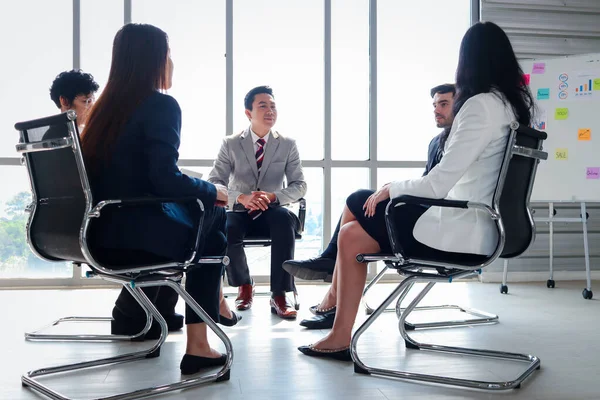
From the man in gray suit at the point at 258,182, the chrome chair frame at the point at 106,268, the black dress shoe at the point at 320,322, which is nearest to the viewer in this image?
the chrome chair frame at the point at 106,268

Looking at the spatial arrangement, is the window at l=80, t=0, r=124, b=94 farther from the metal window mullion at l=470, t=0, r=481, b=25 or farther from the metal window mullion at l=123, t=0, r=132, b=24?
the metal window mullion at l=470, t=0, r=481, b=25

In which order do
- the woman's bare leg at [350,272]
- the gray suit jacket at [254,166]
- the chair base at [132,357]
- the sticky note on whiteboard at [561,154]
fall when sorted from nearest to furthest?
the chair base at [132,357]
the woman's bare leg at [350,272]
the gray suit jacket at [254,166]
the sticky note on whiteboard at [561,154]

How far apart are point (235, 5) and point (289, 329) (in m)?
3.32

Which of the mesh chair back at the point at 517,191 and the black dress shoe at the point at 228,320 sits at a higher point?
the mesh chair back at the point at 517,191

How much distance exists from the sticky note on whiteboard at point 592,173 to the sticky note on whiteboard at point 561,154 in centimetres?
19

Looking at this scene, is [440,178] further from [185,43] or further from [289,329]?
[185,43]

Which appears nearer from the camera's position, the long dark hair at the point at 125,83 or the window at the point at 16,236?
the long dark hair at the point at 125,83

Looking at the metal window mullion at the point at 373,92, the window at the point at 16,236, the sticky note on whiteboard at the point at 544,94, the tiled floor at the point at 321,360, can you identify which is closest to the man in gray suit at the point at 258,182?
the tiled floor at the point at 321,360

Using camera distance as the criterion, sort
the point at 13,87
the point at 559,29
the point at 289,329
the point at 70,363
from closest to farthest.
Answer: the point at 70,363, the point at 289,329, the point at 13,87, the point at 559,29

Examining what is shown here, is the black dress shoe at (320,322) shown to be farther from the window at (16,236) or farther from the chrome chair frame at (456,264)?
Result: the window at (16,236)

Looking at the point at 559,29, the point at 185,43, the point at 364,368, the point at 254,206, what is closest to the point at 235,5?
the point at 185,43

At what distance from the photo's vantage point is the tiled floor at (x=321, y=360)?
1.97 meters

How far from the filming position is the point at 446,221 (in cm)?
203

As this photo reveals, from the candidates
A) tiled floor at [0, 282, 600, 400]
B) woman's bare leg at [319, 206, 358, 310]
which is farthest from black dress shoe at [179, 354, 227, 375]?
woman's bare leg at [319, 206, 358, 310]
